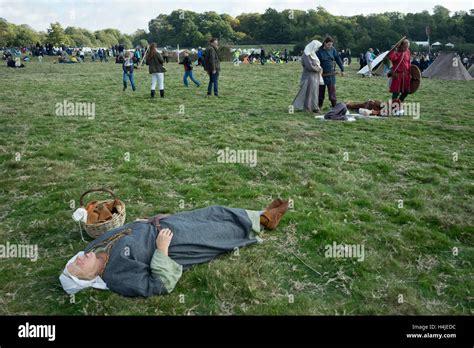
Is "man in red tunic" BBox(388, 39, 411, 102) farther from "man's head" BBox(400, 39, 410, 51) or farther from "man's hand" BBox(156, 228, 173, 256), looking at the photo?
"man's hand" BBox(156, 228, 173, 256)

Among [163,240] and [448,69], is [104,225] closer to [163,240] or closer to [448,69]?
[163,240]

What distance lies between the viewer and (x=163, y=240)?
4.36 metres

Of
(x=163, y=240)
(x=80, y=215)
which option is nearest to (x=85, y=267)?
(x=163, y=240)

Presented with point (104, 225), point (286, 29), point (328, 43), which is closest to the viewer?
point (104, 225)

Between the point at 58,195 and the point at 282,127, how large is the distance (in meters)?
6.36

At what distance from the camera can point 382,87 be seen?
68.8 feet

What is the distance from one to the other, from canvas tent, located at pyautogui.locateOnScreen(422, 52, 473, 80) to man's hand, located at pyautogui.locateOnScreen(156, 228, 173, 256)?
27684 mm

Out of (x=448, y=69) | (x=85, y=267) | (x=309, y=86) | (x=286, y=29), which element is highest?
(x=286, y=29)

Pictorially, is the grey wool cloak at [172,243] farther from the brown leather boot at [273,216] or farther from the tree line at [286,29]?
the tree line at [286,29]

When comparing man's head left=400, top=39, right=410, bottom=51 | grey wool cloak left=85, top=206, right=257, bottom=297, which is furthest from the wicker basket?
man's head left=400, top=39, right=410, bottom=51

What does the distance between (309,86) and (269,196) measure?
7564mm

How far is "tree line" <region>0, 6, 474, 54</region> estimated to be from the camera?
226 feet

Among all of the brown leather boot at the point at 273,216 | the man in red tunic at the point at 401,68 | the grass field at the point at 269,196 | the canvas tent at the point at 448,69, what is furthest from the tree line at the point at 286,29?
the brown leather boot at the point at 273,216

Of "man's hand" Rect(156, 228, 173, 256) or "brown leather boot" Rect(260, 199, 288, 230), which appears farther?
"brown leather boot" Rect(260, 199, 288, 230)
